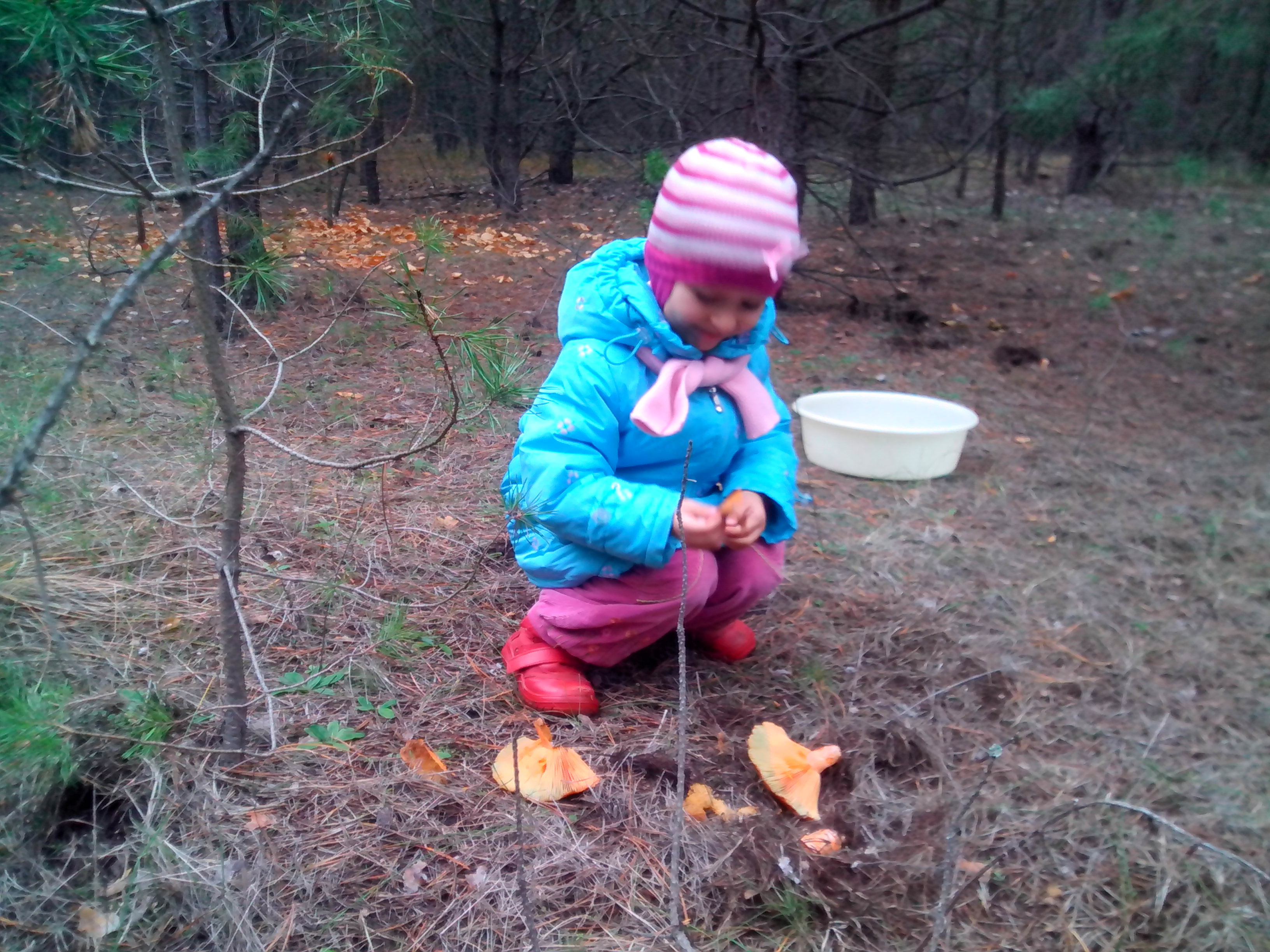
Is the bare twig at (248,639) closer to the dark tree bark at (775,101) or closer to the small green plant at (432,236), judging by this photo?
the small green plant at (432,236)

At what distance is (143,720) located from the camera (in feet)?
4.76

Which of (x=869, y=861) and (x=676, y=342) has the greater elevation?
(x=676, y=342)

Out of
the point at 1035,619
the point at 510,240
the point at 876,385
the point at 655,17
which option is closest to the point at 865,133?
the point at 655,17

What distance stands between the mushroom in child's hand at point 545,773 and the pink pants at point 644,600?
24 centimetres

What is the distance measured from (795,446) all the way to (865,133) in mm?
2628

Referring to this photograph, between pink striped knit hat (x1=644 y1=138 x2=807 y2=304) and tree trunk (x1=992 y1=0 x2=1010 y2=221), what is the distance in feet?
14.7

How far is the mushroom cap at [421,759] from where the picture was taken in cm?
164

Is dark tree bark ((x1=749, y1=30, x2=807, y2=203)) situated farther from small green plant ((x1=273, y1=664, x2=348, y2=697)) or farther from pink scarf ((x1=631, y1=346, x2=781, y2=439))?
small green plant ((x1=273, y1=664, x2=348, y2=697))

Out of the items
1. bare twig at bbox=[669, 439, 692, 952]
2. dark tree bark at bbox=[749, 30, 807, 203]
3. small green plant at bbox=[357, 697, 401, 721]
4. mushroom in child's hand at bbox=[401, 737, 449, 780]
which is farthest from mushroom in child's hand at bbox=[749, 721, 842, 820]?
dark tree bark at bbox=[749, 30, 807, 203]

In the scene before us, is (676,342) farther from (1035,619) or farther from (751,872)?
(1035,619)

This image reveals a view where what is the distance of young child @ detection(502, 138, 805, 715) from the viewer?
5.08 ft

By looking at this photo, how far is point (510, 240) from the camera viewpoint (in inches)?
249

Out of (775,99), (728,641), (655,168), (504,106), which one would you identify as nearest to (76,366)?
(728,641)

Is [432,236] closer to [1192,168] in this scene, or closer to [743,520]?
[743,520]
